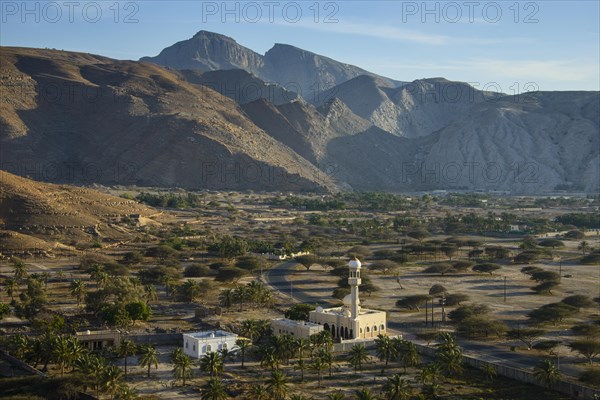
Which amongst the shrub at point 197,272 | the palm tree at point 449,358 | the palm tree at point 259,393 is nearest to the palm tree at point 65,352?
the palm tree at point 259,393

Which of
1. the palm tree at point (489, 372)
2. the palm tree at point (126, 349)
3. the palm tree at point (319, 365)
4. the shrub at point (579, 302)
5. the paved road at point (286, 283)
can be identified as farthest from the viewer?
the paved road at point (286, 283)

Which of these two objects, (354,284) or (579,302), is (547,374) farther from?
(579,302)

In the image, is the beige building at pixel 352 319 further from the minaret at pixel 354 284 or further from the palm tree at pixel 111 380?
the palm tree at pixel 111 380

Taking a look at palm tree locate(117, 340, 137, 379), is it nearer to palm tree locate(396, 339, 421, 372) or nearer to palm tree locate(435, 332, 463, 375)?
palm tree locate(396, 339, 421, 372)

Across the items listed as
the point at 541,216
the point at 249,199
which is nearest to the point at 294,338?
the point at 541,216

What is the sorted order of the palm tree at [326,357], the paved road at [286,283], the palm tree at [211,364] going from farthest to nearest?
the paved road at [286,283], the palm tree at [326,357], the palm tree at [211,364]

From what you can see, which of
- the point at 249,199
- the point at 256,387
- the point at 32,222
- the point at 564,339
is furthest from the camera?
the point at 249,199

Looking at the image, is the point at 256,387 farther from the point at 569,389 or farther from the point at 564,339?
the point at 564,339
